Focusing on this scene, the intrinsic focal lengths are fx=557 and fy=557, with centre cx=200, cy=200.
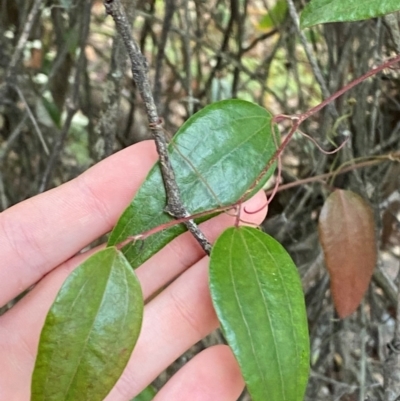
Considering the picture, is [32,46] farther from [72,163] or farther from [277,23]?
[277,23]

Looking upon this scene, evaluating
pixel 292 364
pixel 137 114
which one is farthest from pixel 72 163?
pixel 292 364

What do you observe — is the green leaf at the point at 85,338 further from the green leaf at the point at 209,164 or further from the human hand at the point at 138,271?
the human hand at the point at 138,271

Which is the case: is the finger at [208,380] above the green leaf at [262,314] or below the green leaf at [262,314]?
below

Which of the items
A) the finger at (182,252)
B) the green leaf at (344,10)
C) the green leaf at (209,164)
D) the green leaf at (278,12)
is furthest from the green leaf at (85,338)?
the green leaf at (278,12)

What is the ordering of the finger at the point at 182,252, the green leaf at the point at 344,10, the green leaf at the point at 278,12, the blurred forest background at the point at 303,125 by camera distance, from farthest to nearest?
1. the green leaf at the point at 278,12
2. the blurred forest background at the point at 303,125
3. the finger at the point at 182,252
4. the green leaf at the point at 344,10

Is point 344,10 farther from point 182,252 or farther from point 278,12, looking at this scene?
point 278,12

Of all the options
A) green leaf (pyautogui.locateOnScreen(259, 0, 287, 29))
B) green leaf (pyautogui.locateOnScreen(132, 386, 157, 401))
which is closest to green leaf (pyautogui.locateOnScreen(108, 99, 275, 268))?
green leaf (pyautogui.locateOnScreen(132, 386, 157, 401))
